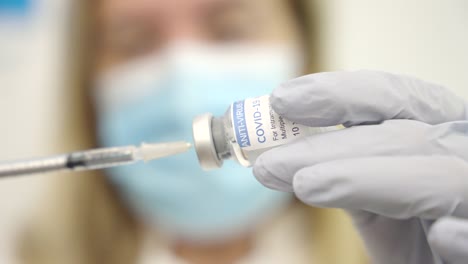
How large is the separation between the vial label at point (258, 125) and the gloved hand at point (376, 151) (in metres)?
0.02

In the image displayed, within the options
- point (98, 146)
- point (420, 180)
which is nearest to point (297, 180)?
point (420, 180)

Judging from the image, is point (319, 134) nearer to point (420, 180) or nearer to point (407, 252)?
point (420, 180)

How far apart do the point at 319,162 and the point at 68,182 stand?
32.6 inches

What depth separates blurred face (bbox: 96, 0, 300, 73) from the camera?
1073 mm

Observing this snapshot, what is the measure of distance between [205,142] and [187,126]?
43cm

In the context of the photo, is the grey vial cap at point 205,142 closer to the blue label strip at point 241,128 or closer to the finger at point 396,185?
the blue label strip at point 241,128

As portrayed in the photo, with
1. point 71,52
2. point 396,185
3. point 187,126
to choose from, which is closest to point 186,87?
point 187,126

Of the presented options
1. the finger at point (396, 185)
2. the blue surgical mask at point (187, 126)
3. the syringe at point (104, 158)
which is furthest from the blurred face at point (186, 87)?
the finger at point (396, 185)

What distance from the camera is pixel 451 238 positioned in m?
0.50

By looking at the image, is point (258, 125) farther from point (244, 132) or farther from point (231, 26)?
point (231, 26)

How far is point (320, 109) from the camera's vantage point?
601mm

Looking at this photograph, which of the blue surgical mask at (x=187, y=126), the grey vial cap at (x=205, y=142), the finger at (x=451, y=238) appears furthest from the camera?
the blue surgical mask at (x=187, y=126)

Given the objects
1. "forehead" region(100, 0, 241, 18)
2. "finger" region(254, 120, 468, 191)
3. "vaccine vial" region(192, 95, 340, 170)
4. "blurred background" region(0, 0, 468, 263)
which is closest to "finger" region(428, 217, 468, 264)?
"finger" region(254, 120, 468, 191)

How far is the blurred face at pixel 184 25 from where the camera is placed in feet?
3.52
